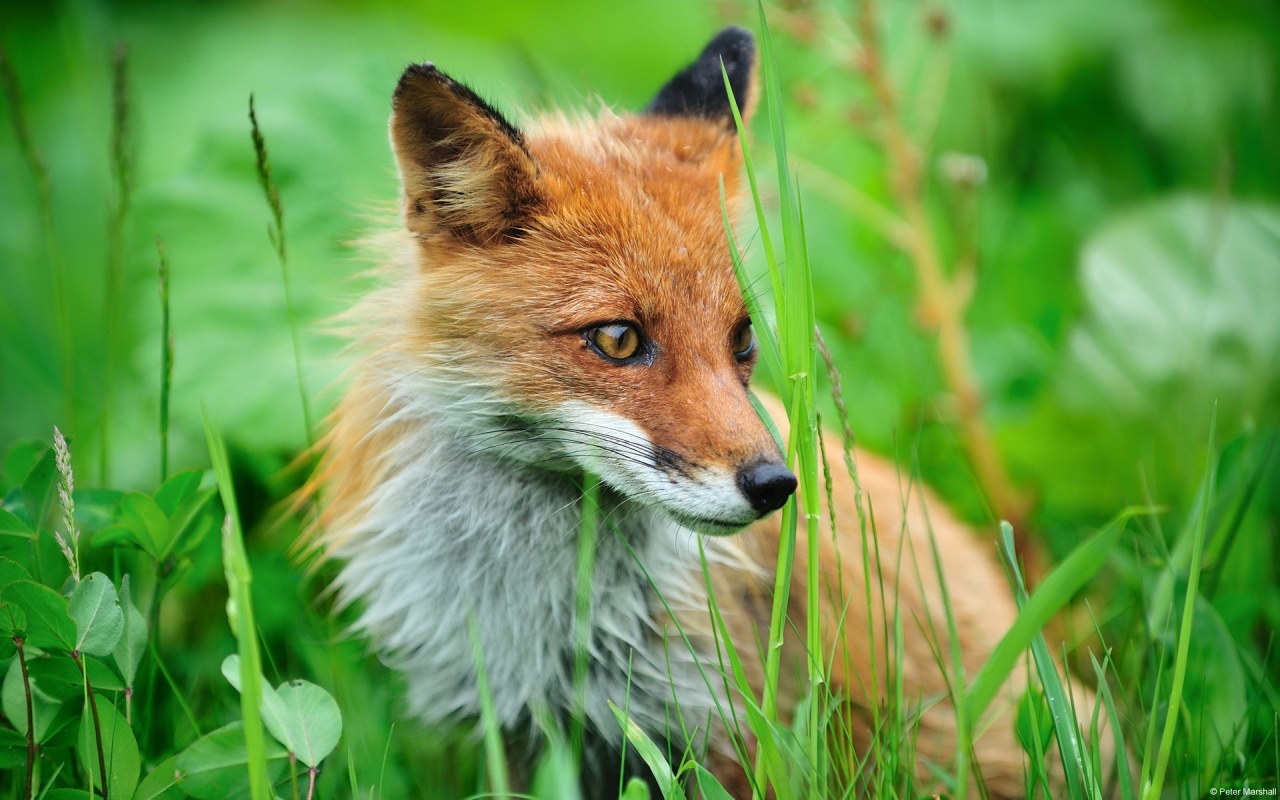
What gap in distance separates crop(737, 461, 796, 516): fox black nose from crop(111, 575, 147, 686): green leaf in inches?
63.6

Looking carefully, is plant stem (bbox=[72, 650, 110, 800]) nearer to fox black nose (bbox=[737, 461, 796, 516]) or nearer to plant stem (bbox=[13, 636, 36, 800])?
plant stem (bbox=[13, 636, 36, 800])

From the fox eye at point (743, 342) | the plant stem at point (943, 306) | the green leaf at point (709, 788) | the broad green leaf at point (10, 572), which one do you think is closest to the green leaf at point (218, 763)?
the broad green leaf at point (10, 572)

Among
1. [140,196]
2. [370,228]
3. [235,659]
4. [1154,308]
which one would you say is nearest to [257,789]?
[235,659]

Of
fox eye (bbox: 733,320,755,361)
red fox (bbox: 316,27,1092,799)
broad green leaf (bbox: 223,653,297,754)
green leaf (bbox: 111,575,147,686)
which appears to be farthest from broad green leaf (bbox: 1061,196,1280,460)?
green leaf (bbox: 111,575,147,686)

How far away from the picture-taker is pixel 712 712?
2.99 meters

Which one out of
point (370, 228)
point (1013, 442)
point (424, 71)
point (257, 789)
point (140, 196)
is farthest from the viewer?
point (1013, 442)

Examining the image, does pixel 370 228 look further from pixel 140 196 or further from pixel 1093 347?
pixel 1093 347

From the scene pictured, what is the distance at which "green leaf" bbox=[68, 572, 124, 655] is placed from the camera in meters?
2.46

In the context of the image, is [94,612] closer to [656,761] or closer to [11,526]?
[11,526]

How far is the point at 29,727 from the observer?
8.07 ft

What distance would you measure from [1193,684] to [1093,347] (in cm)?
210

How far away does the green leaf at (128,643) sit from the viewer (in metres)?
2.57

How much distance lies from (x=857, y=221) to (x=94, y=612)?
5.09 metres

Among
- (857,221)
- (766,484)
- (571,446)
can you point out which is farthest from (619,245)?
(857,221)
